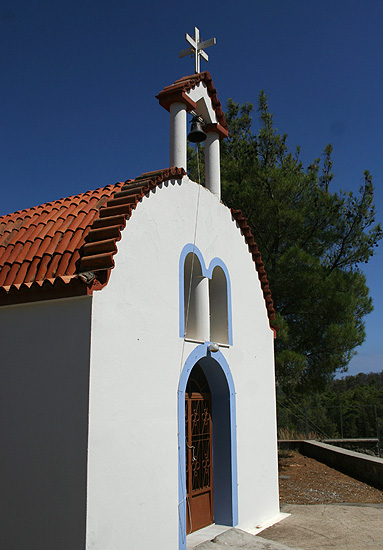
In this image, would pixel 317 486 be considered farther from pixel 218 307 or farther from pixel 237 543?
pixel 218 307

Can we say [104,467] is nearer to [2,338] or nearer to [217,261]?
[2,338]

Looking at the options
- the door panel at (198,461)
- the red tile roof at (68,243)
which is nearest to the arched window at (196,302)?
the door panel at (198,461)

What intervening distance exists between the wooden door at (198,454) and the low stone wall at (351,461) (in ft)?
17.1

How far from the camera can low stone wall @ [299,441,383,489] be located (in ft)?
35.6

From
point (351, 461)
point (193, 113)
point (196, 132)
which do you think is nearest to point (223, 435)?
point (196, 132)

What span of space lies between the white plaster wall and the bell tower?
0.65 metres

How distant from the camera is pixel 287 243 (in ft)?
43.6

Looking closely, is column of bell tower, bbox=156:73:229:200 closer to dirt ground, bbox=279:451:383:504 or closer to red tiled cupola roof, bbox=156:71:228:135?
red tiled cupola roof, bbox=156:71:228:135

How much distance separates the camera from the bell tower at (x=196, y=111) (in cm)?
722

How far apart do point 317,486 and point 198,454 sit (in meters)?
4.96

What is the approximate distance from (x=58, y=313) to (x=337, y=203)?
10105mm

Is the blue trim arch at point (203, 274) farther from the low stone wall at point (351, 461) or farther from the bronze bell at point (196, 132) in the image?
the low stone wall at point (351, 461)

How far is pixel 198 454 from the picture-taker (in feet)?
23.2

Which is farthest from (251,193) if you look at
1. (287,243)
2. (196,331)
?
(196,331)
